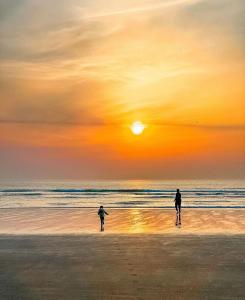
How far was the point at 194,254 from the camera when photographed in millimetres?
16531

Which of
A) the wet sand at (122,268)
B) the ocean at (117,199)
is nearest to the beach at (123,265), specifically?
the wet sand at (122,268)

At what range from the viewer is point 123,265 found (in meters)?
14.4

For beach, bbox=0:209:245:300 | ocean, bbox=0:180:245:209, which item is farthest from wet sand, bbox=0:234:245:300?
ocean, bbox=0:180:245:209

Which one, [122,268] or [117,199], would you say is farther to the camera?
[117,199]

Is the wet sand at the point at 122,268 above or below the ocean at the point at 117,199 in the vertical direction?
below

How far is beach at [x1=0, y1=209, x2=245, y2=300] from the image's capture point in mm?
11078

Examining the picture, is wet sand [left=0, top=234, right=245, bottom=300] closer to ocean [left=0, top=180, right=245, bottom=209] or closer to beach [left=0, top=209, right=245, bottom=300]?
beach [left=0, top=209, right=245, bottom=300]

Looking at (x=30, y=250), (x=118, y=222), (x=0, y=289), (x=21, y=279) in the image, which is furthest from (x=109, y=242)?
(x=118, y=222)

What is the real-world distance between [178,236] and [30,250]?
8.00 m

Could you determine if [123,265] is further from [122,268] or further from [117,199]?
[117,199]

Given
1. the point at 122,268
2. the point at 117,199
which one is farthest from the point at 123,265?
the point at 117,199

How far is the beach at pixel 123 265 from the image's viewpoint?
11078 millimetres

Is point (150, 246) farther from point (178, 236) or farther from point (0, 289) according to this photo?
point (0, 289)

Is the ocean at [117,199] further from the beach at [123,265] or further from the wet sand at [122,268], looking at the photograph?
the wet sand at [122,268]
